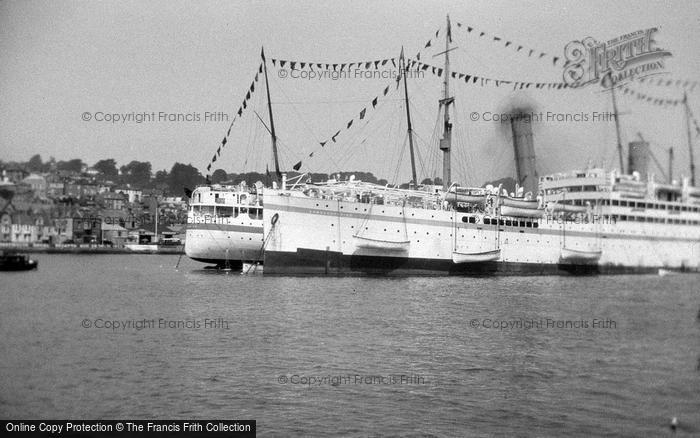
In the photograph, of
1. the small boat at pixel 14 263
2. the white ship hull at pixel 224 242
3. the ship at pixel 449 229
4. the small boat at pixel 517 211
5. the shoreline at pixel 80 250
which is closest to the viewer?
the shoreline at pixel 80 250

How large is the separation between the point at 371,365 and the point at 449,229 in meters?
19.5

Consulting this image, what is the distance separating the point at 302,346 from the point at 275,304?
5867mm

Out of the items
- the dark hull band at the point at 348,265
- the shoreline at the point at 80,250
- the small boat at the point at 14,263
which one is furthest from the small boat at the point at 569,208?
the small boat at the point at 14,263

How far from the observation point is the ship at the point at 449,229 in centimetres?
2689

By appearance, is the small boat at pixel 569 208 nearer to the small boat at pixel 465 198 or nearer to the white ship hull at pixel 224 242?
the small boat at pixel 465 198

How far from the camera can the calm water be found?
9008 millimetres

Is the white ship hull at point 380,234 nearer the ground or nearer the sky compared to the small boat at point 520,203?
nearer the ground

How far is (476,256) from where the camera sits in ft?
100.0

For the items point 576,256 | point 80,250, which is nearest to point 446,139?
point 576,256

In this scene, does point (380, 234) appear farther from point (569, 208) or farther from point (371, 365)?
point (371, 365)

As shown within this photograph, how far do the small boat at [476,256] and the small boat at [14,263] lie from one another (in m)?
18.9

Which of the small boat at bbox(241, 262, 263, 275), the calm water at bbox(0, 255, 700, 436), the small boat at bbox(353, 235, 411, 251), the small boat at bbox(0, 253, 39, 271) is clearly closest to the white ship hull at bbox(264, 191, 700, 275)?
the small boat at bbox(353, 235, 411, 251)

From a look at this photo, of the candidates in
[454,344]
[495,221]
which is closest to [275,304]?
[454,344]

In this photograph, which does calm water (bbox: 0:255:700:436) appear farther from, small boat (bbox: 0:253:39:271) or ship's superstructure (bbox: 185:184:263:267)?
ship's superstructure (bbox: 185:184:263:267)
